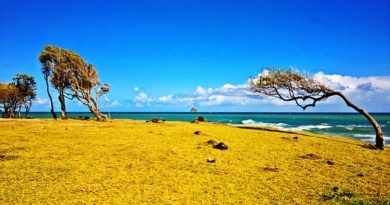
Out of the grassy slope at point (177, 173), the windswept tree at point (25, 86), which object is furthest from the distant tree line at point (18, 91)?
the grassy slope at point (177, 173)

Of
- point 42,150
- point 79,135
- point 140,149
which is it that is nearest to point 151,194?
point 140,149

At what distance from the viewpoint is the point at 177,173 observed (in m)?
11.6

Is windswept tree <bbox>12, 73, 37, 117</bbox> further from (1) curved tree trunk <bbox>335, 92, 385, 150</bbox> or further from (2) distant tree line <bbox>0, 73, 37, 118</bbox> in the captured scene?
(1) curved tree trunk <bbox>335, 92, 385, 150</bbox>

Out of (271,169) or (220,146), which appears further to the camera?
(220,146)

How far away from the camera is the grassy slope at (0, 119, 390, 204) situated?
9.18 m

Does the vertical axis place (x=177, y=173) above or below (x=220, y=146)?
below

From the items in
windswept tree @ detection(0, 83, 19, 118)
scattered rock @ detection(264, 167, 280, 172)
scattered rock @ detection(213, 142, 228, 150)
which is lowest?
scattered rock @ detection(264, 167, 280, 172)

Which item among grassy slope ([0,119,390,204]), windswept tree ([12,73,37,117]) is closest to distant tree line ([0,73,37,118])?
windswept tree ([12,73,37,117])

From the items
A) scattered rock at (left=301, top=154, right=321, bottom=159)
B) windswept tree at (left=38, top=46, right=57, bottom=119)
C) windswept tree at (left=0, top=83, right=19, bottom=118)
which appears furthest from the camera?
windswept tree at (left=0, top=83, right=19, bottom=118)

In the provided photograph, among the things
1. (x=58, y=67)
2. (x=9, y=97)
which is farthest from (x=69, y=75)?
(x=9, y=97)

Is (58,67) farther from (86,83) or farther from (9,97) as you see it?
(9,97)

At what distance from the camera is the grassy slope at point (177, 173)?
9180 mm

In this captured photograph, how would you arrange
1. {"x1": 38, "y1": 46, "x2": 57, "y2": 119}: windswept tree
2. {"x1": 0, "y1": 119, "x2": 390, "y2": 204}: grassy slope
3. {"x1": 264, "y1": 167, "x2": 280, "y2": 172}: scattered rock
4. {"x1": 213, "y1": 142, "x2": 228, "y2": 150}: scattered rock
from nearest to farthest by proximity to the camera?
1. {"x1": 0, "y1": 119, "x2": 390, "y2": 204}: grassy slope
2. {"x1": 264, "y1": 167, "x2": 280, "y2": 172}: scattered rock
3. {"x1": 213, "y1": 142, "x2": 228, "y2": 150}: scattered rock
4. {"x1": 38, "y1": 46, "x2": 57, "y2": 119}: windswept tree

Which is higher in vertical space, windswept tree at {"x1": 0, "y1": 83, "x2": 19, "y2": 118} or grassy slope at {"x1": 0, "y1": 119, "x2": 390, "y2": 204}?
windswept tree at {"x1": 0, "y1": 83, "x2": 19, "y2": 118}
